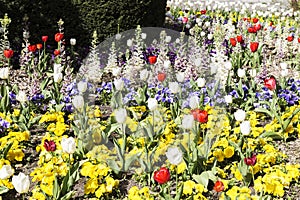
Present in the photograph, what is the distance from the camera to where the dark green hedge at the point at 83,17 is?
6.29 meters

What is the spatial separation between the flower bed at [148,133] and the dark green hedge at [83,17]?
58 centimetres

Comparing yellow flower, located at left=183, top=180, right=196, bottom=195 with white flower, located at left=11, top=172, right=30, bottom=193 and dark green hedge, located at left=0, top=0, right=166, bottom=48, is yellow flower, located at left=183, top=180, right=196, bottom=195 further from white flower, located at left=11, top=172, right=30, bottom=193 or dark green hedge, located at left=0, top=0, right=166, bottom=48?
dark green hedge, located at left=0, top=0, right=166, bottom=48

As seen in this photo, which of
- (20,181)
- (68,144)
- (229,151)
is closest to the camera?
(20,181)

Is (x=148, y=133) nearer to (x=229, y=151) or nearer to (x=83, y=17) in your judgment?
(x=229, y=151)

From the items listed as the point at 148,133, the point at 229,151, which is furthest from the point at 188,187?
Result: the point at 148,133

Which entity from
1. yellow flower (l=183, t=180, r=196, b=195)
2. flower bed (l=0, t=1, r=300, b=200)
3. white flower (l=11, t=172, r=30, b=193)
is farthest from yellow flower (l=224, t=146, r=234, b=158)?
white flower (l=11, t=172, r=30, b=193)

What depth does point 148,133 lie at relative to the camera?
4.01 m

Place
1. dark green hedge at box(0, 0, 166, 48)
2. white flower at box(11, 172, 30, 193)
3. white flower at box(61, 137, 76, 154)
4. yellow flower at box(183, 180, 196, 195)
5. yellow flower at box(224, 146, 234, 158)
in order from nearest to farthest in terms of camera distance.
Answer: white flower at box(11, 172, 30, 193)
white flower at box(61, 137, 76, 154)
yellow flower at box(183, 180, 196, 195)
yellow flower at box(224, 146, 234, 158)
dark green hedge at box(0, 0, 166, 48)

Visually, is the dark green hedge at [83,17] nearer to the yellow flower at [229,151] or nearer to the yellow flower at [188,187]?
the yellow flower at [229,151]

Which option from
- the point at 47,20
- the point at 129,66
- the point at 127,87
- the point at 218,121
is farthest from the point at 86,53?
the point at 218,121

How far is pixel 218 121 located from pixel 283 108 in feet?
2.80

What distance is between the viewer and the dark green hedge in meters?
6.29

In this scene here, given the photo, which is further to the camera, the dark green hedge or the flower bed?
the dark green hedge

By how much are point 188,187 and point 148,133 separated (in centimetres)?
79
